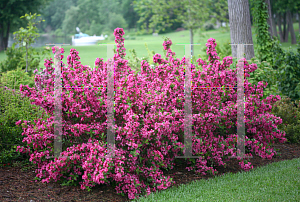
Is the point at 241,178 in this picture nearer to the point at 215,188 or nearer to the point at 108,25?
the point at 215,188

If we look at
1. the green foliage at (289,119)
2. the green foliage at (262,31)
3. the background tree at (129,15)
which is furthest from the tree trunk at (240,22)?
the background tree at (129,15)

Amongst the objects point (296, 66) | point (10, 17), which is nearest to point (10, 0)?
point (10, 17)

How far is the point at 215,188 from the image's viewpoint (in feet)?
12.8

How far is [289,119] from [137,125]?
4504 mm

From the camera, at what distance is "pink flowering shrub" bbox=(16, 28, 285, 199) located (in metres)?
3.73

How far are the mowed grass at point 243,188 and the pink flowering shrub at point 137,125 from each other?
0.19 metres

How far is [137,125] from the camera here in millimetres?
3609

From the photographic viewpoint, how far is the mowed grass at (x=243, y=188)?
11.8ft

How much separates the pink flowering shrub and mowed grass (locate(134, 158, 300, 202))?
0.19 metres

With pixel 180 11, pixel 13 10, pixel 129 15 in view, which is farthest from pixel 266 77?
pixel 129 15

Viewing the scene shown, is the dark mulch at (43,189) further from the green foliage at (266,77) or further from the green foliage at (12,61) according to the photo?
the green foliage at (12,61)

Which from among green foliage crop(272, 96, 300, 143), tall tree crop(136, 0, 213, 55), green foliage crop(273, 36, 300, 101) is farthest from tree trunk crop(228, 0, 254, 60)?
tall tree crop(136, 0, 213, 55)

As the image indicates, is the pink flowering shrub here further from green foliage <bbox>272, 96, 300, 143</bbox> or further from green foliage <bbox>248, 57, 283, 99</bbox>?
green foliage <bbox>248, 57, 283, 99</bbox>

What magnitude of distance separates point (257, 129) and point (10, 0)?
3079 centimetres
